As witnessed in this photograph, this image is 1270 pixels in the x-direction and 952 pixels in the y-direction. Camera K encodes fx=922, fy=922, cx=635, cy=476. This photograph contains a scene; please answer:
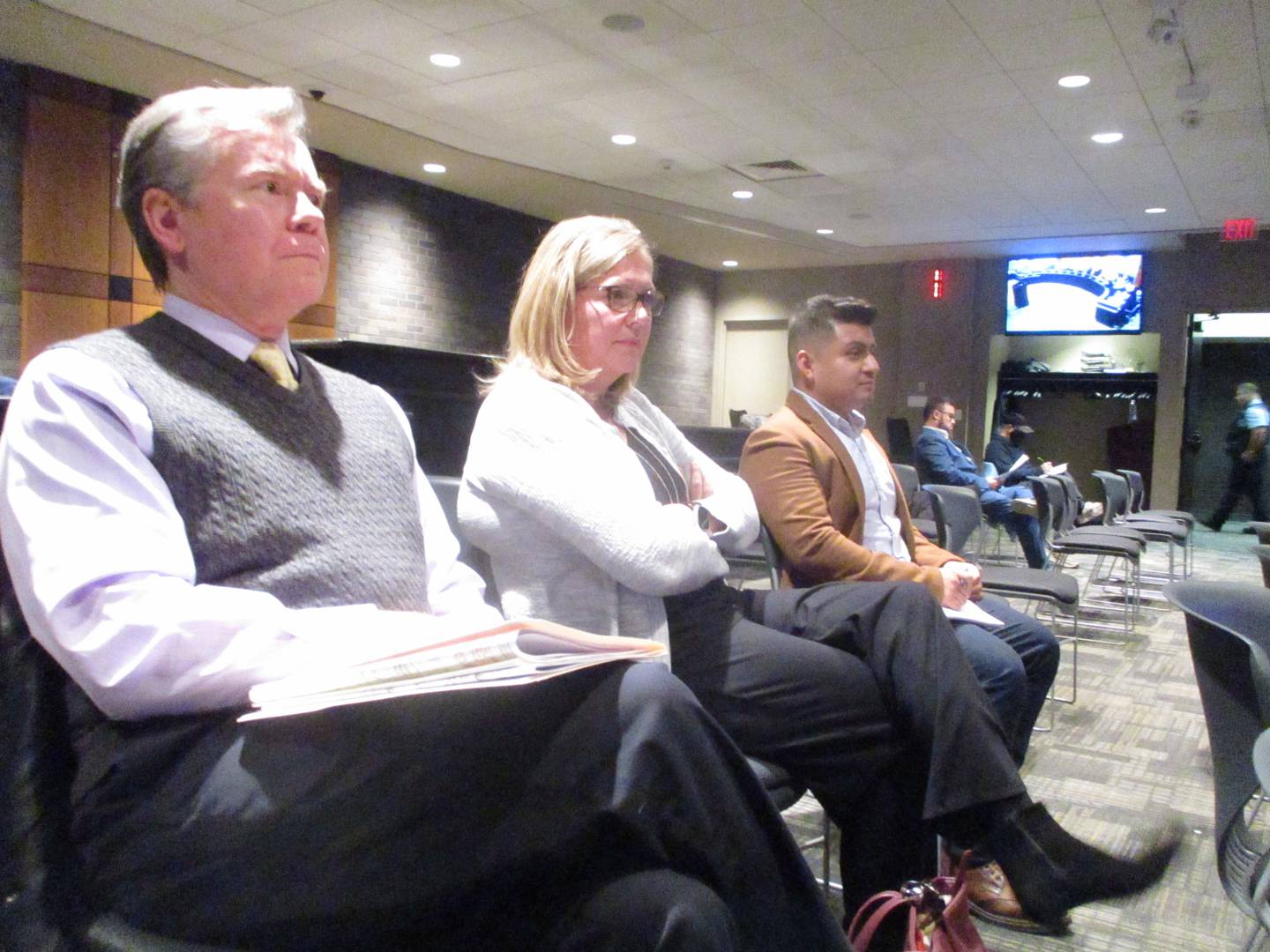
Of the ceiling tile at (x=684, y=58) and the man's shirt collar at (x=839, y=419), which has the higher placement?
the ceiling tile at (x=684, y=58)

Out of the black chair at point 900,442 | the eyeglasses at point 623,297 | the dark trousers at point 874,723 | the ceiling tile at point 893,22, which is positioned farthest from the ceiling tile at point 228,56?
the black chair at point 900,442

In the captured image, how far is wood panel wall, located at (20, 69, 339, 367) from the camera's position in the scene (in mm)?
5223

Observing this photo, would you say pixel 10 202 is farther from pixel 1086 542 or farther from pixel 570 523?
pixel 1086 542

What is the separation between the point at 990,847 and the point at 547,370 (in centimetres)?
97

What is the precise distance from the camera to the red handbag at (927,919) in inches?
51.3

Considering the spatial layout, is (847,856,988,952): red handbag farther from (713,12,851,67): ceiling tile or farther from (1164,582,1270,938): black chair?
(713,12,851,67): ceiling tile

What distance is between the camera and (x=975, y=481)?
5.84 meters

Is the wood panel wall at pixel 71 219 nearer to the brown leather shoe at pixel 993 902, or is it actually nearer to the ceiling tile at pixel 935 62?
the ceiling tile at pixel 935 62

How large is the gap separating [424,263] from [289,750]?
7482 millimetres

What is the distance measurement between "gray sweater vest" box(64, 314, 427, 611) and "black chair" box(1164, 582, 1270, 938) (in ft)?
3.57

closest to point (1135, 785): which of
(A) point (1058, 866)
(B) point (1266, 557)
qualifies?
(B) point (1266, 557)

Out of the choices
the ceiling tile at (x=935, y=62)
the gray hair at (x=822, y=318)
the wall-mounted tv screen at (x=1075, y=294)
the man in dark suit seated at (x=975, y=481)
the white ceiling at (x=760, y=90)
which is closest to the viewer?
Result: the gray hair at (x=822, y=318)

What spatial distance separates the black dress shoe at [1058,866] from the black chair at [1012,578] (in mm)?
1106

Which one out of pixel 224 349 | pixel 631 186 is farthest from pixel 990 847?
pixel 631 186
